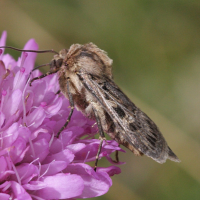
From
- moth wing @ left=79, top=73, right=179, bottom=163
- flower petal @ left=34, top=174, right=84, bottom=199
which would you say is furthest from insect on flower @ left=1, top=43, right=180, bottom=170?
flower petal @ left=34, top=174, right=84, bottom=199

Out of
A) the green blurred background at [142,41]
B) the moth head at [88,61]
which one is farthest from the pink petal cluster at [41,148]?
the green blurred background at [142,41]

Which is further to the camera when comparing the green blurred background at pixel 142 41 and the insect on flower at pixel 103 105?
the green blurred background at pixel 142 41

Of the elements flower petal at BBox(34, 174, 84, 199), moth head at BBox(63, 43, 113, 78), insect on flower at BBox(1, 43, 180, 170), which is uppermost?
moth head at BBox(63, 43, 113, 78)

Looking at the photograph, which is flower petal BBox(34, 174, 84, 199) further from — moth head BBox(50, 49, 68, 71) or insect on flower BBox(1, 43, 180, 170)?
moth head BBox(50, 49, 68, 71)

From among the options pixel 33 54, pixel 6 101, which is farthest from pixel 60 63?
pixel 33 54

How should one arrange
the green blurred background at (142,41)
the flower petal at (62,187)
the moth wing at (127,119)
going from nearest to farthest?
1. the flower petal at (62,187)
2. the moth wing at (127,119)
3. the green blurred background at (142,41)

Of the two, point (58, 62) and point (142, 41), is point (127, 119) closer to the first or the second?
point (58, 62)

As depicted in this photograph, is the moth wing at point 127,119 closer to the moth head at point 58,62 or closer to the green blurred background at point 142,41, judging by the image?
the moth head at point 58,62
